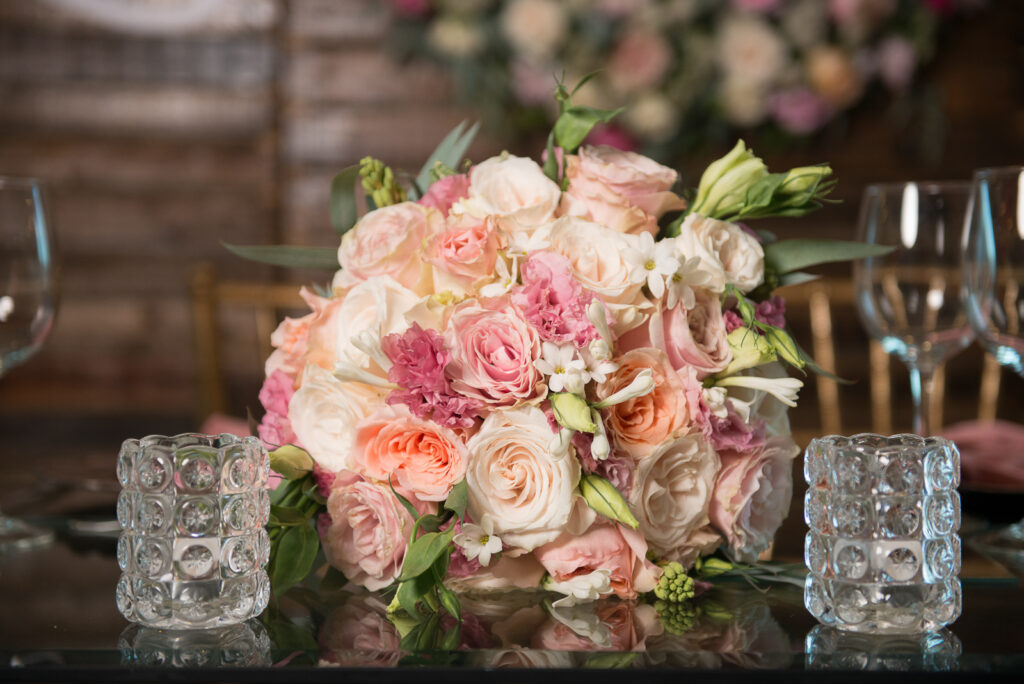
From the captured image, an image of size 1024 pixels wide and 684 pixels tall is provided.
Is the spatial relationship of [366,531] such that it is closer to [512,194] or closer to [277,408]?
[277,408]

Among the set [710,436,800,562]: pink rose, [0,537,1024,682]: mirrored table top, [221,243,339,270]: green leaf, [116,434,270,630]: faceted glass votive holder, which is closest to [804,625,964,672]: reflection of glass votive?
[0,537,1024,682]: mirrored table top

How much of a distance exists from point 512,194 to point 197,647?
353mm

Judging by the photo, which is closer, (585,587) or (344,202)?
(585,587)

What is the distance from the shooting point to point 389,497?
64cm

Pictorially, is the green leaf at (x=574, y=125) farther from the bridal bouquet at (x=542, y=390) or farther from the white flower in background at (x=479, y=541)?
the white flower in background at (x=479, y=541)

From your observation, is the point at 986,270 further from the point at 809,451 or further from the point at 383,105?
the point at 383,105

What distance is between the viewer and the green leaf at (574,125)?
2.36 ft

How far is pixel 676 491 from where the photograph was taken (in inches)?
26.2

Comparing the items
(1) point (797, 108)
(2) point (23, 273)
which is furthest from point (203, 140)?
(2) point (23, 273)

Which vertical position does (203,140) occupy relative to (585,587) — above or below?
above

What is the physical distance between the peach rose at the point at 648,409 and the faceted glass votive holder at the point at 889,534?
0.34 ft

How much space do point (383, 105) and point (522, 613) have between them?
2.35m

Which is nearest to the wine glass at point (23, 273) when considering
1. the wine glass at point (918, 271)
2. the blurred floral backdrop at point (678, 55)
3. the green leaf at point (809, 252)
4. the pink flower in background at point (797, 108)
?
the green leaf at point (809, 252)

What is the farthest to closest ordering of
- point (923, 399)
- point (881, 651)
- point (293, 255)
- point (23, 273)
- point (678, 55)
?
1. point (678, 55)
2. point (923, 399)
3. point (23, 273)
4. point (293, 255)
5. point (881, 651)
